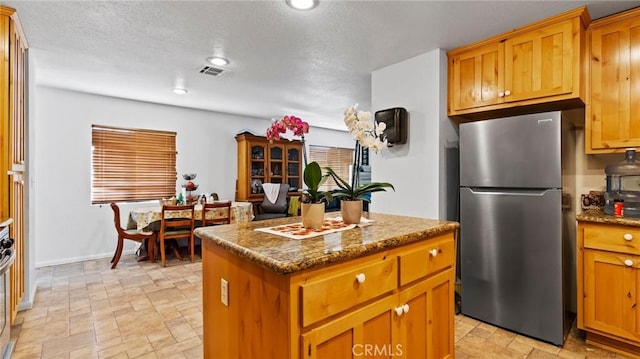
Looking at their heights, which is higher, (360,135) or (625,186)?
(360,135)

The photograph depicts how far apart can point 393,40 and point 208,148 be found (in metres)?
3.84

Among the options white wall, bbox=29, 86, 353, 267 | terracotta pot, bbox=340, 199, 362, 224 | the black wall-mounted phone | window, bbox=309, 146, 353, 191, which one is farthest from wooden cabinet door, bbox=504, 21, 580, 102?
window, bbox=309, 146, 353, 191

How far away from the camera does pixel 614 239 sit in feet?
6.59

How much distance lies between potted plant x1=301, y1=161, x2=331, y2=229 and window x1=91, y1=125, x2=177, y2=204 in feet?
13.4

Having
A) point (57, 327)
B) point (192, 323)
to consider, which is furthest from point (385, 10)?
point (57, 327)

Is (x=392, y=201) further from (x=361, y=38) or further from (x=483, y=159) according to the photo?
(x=361, y=38)

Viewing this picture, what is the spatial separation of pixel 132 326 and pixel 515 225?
9.76ft

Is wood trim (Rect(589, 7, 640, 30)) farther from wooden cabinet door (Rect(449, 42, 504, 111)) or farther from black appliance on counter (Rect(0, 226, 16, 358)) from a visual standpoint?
black appliance on counter (Rect(0, 226, 16, 358))

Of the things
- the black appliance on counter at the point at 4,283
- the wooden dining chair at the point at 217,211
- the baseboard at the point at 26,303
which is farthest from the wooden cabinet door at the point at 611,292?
the baseboard at the point at 26,303

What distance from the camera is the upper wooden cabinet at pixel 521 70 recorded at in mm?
2180

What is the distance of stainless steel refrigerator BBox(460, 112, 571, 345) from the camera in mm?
2143

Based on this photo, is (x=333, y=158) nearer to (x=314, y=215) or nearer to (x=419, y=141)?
(x=419, y=141)

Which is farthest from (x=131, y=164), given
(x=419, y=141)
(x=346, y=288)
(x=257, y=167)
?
(x=346, y=288)

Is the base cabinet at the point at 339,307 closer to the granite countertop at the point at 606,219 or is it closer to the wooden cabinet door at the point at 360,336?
the wooden cabinet door at the point at 360,336
